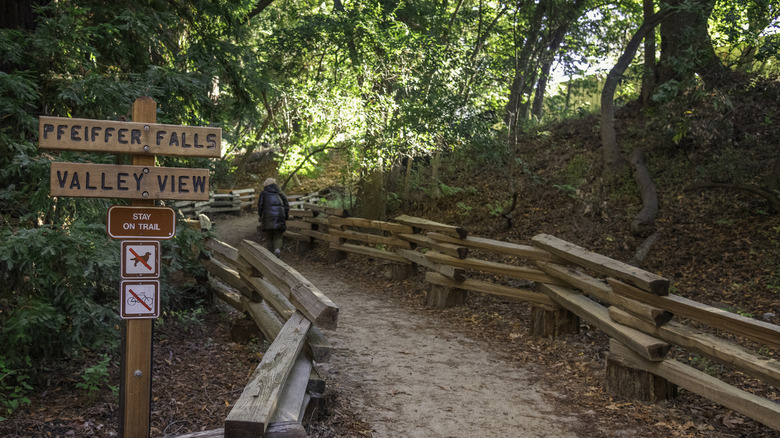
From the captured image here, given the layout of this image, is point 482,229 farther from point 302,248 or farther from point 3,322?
point 3,322

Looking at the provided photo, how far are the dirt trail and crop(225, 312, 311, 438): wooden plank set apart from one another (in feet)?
2.73

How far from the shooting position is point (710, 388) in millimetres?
5230

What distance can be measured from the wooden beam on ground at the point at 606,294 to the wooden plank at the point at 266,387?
3.37 m

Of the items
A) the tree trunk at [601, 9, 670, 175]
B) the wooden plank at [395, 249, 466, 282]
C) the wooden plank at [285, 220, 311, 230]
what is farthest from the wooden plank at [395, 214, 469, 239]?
the wooden plank at [285, 220, 311, 230]

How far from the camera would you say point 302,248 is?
55.8ft

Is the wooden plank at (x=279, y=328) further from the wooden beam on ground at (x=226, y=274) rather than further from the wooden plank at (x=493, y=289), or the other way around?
the wooden plank at (x=493, y=289)

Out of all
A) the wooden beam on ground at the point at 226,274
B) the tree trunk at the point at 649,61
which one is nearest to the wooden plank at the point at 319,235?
the wooden beam on ground at the point at 226,274

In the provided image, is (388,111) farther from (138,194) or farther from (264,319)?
(138,194)

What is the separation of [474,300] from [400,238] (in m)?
2.60

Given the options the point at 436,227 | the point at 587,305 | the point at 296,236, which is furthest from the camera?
the point at 296,236

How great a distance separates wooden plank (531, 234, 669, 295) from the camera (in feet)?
19.8

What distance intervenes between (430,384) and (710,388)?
266 centimetres

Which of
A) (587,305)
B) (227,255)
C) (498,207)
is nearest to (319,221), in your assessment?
(498,207)

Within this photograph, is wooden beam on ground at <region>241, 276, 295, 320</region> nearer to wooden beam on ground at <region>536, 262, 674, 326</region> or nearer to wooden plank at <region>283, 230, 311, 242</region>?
wooden beam on ground at <region>536, 262, 674, 326</region>
